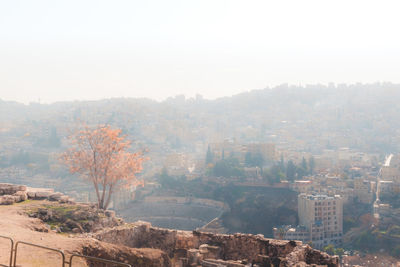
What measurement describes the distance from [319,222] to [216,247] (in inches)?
2005

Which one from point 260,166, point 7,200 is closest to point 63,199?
point 7,200

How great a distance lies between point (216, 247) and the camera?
10672 mm

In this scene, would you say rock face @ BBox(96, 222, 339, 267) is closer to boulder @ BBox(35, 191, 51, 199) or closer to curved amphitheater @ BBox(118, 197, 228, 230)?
boulder @ BBox(35, 191, 51, 199)

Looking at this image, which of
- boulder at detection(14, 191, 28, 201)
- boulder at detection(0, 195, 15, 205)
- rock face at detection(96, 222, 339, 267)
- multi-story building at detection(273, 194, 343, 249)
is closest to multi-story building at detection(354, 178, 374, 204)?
multi-story building at detection(273, 194, 343, 249)

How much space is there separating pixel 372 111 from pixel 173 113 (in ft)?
238

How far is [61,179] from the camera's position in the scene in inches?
3824

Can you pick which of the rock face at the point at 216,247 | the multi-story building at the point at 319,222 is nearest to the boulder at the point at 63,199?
the rock face at the point at 216,247

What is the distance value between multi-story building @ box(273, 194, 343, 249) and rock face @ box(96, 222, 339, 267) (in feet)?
148

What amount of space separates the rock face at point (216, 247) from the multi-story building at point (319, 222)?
45.0 metres

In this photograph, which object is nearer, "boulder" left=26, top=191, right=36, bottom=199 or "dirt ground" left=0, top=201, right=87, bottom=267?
"dirt ground" left=0, top=201, right=87, bottom=267

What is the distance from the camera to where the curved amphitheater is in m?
64.5

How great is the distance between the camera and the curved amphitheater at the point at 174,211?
64500 mm

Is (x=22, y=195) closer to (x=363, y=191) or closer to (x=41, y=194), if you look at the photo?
(x=41, y=194)

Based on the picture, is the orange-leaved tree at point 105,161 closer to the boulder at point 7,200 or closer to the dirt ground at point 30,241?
the boulder at point 7,200
